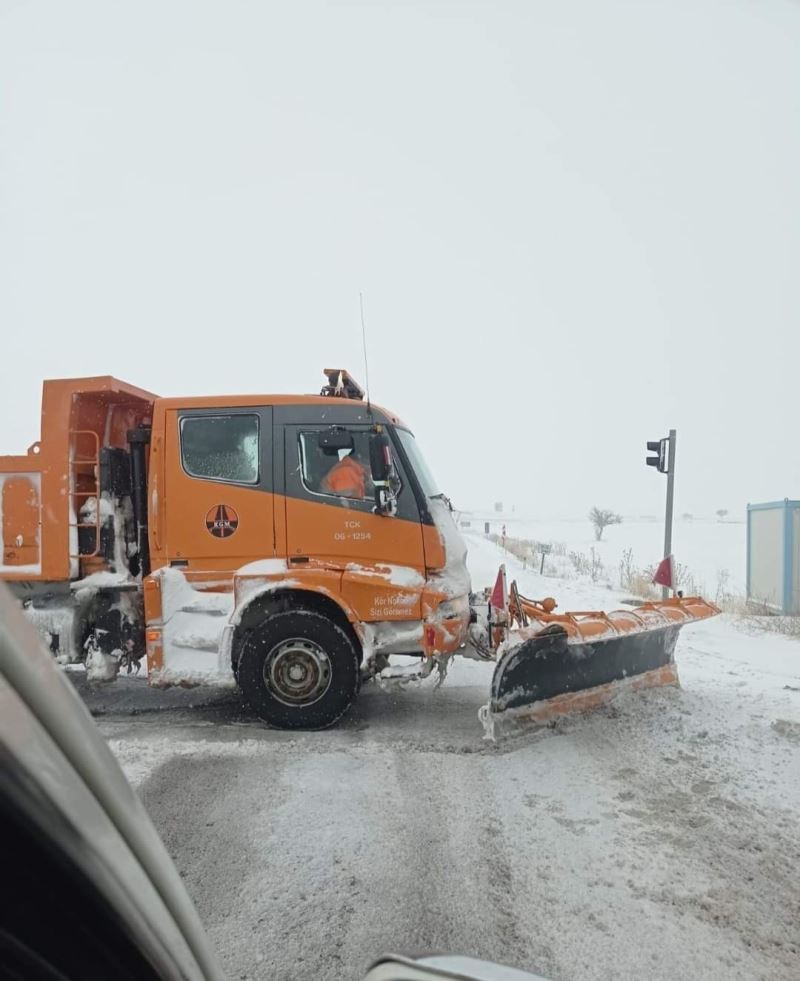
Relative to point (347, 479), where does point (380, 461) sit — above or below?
above

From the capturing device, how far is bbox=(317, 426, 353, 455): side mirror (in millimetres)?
4879

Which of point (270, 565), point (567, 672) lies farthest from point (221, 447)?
point (567, 672)

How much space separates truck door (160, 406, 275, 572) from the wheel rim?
2.40 feet

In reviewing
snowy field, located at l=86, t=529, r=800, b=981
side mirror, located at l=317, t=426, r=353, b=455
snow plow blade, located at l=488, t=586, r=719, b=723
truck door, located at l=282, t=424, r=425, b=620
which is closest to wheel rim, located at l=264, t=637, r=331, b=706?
snowy field, located at l=86, t=529, r=800, b=981

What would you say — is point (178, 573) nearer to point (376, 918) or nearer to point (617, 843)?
point (376, 918)

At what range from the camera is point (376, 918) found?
2.54 m

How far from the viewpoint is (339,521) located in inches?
193

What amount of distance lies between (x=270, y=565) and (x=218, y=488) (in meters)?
0.73

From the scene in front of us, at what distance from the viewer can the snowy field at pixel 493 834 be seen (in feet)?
7.89

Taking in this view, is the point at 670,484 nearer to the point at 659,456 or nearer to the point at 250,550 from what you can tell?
the point at 659,456

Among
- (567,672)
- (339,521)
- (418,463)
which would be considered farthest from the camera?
(418,463)

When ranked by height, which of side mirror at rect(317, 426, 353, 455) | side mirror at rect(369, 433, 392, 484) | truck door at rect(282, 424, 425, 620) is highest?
side mirror at rect(317, 426, 353, 455)

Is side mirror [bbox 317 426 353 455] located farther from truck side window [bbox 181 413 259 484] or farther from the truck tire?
the truck tire

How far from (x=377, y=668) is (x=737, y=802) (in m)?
2.52
